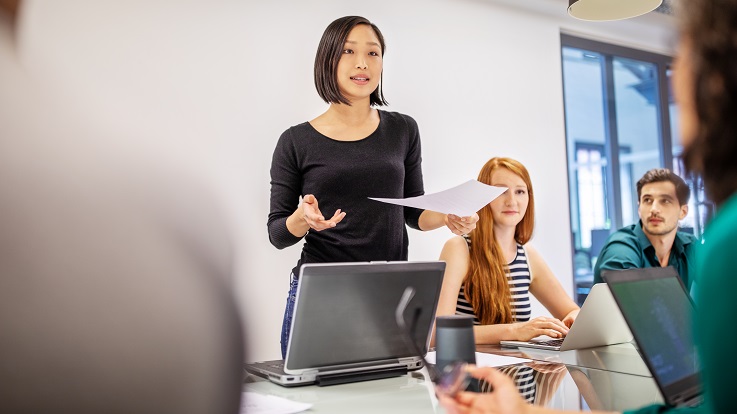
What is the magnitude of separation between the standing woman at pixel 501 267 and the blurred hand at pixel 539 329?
19 cm

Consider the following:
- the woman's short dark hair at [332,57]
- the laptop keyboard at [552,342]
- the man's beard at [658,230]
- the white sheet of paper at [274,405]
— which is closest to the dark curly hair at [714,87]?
the white sheet of paper at [274,405]

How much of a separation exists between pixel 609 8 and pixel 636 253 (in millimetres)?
1089

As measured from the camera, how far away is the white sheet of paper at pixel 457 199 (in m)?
1.77

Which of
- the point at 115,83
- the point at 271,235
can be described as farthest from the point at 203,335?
the point at 115,83

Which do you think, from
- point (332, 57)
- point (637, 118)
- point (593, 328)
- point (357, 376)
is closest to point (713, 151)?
point (357, 376)

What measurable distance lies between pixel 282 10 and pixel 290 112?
0.58m

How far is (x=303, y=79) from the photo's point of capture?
3.68 meters

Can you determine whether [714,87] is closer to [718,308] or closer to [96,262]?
[718,308]

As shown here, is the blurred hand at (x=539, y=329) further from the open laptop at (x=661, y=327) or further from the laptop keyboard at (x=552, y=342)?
the open laptop at (x=661, y=327)

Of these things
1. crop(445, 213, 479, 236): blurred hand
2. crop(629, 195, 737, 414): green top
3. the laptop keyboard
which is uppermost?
crop(445, 213, 479, 236): blurred hand

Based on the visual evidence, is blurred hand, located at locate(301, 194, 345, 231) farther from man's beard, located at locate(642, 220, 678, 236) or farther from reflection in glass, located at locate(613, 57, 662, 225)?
reflection in glass, located at locate(613, 57, 662, 225)

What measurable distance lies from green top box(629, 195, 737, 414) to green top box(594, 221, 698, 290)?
2.16m

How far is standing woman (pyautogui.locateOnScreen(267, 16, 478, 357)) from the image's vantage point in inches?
86.0

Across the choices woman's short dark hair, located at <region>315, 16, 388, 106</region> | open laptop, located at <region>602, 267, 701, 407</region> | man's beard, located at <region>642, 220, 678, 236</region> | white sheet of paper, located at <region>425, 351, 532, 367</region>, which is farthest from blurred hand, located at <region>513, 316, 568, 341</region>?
man's beard, located at <region>642, 220, 678, 236</region>
